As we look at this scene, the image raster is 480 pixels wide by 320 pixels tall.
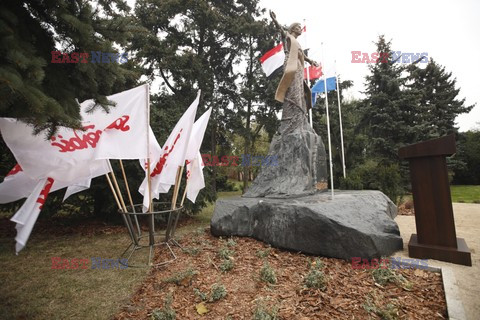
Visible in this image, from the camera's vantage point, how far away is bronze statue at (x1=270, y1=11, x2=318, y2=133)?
6.12 metres

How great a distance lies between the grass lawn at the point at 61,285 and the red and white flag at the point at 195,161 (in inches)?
58.5

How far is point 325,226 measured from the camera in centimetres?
384

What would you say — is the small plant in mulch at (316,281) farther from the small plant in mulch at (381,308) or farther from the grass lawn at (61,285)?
the grass lawn at (61,285)

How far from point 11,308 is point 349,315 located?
363 cm

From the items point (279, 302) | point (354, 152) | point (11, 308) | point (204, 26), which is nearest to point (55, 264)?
point (11, 308)

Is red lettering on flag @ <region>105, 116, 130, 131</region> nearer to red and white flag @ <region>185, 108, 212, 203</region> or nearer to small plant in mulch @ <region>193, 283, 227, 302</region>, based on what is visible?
red and white flag @ <region>185, 108, 212, 203</region>

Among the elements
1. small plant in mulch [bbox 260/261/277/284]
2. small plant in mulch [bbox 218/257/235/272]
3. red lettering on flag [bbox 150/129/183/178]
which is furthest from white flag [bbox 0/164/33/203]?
small plant in mulch [bbox 260/261/277/284]

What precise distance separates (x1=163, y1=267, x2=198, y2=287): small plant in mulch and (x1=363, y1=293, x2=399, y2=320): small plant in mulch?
2.06 metres

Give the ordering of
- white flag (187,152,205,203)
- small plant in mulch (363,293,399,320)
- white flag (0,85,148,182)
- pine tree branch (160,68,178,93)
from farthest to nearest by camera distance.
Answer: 1. pine tree branch (160,68,178,93)
2. white flag (187,152,205,203)
3. white flag (0,85,148,182)
4. small plant in mulch (363,293,399,320)

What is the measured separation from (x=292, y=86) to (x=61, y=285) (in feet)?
19.3

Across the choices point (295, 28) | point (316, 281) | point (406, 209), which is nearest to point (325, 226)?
point (316, 281)

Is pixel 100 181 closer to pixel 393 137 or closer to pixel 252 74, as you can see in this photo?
pixel 252 74

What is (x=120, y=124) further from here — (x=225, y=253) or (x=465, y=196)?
(x=465, y=196)

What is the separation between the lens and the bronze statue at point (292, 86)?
6.12 m
